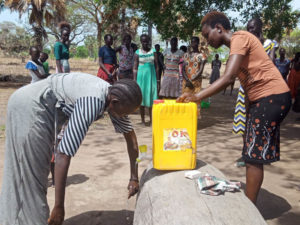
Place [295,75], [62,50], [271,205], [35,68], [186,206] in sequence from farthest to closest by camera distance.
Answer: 1. [295,75]
2. [62,50]
3. [35,68]
4. [271,205]
5. [186,206]

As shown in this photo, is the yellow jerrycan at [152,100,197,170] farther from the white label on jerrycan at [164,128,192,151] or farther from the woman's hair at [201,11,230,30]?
the woman's hair at [201,11,230,30]

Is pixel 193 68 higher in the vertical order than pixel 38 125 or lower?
higher

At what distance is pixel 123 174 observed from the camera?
149 inches

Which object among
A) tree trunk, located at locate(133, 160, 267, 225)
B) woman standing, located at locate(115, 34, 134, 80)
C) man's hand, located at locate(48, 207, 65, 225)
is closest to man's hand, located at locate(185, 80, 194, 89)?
woman standing, located at locate(115, 34, 134, 80)

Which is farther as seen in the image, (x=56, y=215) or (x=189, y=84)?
(x=189, y=84)

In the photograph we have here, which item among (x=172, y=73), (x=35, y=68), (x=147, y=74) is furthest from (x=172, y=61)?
(x=35, y=68)

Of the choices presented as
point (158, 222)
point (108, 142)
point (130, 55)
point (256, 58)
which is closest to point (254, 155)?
point (256, 58)

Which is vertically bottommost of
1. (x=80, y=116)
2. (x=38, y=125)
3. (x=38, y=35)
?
(x=38, y=125)

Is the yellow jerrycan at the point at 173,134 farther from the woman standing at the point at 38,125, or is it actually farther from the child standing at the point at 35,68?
the child standing at the point at 35,68

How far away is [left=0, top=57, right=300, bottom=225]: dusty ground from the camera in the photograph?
2885mm

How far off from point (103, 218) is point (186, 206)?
4.64 ft

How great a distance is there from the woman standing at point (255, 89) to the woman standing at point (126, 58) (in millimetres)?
4729

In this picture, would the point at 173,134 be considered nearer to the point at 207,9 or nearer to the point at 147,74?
the point at 147,74

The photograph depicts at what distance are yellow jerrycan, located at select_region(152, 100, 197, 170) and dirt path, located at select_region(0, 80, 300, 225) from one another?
3.22 ft
